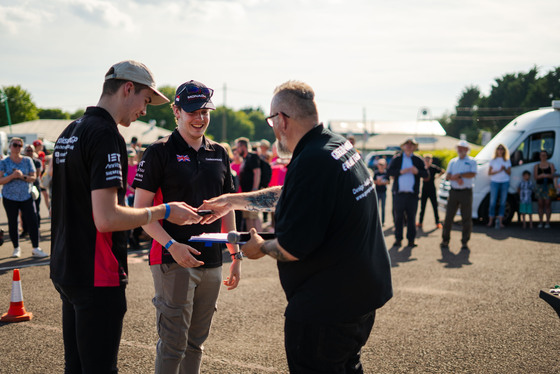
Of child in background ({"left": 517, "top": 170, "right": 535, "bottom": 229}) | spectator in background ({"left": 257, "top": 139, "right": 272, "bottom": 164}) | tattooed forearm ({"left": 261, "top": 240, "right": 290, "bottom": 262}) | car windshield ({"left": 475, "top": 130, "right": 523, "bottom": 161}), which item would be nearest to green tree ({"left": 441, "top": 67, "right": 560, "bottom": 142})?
car windshield ({"left": 475, "top": 130, "right": 523, "bottom": 161})

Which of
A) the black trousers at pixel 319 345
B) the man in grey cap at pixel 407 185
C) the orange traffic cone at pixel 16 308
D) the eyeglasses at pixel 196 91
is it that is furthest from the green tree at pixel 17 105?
the black trousers at pixel 319 345

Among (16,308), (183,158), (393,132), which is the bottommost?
(16,308)

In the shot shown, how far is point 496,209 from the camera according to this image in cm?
1398

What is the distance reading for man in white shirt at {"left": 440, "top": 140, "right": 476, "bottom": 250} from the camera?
10.5m

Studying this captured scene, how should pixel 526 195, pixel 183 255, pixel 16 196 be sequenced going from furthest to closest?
1. pixel 526 195
2. pixel 16 196
3. pixel 183 255

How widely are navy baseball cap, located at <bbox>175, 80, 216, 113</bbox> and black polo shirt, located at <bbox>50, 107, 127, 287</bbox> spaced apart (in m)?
0.75

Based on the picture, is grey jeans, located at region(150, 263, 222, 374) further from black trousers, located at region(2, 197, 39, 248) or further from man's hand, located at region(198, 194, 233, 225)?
black trousers, located at region(2, 197, 39, 248)

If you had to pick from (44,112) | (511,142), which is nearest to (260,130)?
(44,112)

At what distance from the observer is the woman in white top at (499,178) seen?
13.6 m

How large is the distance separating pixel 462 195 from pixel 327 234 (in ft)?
28.8

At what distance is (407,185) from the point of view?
10.6m

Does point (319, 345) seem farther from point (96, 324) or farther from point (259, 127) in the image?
point (259, 127)

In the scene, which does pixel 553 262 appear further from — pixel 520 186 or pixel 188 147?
pixel 188 147

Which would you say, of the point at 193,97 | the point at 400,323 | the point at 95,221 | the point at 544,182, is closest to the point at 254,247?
the point at 95,221
